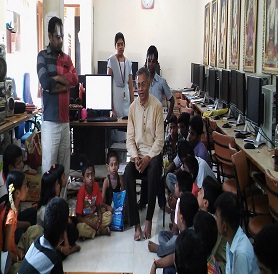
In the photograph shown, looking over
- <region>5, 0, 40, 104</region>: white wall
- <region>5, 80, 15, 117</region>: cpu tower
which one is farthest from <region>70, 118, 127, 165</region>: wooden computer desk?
<region>5, 0, 40, 104</region>: white wall

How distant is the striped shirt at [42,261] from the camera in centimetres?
200

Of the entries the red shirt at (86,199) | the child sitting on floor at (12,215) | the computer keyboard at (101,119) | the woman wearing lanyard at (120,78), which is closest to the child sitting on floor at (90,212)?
the red shirt at (86,199)

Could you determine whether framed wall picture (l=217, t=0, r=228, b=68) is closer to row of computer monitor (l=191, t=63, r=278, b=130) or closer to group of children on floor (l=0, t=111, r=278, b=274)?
row of computer monitor (l=191, t=63, r=278, b=130)

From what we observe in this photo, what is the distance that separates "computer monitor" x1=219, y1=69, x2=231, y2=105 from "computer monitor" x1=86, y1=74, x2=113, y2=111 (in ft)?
4.99

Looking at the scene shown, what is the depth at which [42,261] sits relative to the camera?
2010mm

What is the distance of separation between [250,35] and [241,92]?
100cm

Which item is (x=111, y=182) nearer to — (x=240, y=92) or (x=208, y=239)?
(x=240, y=92)

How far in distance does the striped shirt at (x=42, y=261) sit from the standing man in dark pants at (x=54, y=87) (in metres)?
2.02

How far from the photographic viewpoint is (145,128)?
3982 millimetres

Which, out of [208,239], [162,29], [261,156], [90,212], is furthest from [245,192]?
[162,29]

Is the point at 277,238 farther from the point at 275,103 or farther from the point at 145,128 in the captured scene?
the point at 145,128

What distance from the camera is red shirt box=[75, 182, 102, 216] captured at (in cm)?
373

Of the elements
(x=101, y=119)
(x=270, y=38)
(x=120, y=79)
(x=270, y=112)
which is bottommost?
(x=101, y=119)

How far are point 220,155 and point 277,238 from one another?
220 centimetres
